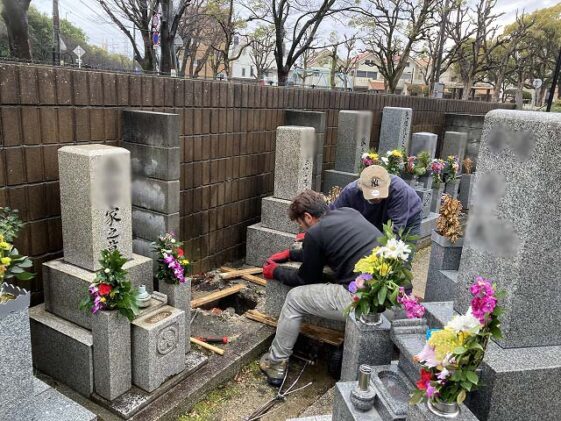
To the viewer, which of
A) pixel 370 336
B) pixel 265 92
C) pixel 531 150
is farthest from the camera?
pixel 265 92

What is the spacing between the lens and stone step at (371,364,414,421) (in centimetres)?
262

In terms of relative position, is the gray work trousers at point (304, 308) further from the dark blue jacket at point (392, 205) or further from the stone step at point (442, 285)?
the stone step at point (442, 285)

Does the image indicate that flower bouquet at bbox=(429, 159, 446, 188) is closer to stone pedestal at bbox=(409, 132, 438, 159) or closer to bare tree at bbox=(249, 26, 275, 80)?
stone pedestal at bbox=(409, 132, 438, 159)

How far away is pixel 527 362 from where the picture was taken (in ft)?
8.54

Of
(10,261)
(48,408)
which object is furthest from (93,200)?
(48,408)

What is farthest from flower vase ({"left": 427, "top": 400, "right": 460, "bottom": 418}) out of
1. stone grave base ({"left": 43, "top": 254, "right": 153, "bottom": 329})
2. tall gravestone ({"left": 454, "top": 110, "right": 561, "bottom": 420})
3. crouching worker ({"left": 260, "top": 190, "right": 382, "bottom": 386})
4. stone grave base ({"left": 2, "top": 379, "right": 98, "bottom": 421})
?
stone grave base ({"left": 43, "top": 254, "right": 153, "bottom": 329})

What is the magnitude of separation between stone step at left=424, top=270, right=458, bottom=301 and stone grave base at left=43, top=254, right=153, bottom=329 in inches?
123

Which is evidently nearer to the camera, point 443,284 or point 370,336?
point 370,336

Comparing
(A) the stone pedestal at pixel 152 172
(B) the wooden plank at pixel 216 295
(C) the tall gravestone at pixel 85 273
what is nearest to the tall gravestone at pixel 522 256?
(C) the tall gravestone at pixel 85 273

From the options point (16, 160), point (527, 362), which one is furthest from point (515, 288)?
point (16, 160)

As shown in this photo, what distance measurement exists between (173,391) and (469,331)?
8.09ft

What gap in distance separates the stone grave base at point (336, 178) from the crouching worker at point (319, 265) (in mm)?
4600

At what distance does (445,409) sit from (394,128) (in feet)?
28.4

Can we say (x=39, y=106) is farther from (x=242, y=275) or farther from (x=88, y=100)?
(x=242, y=275)
